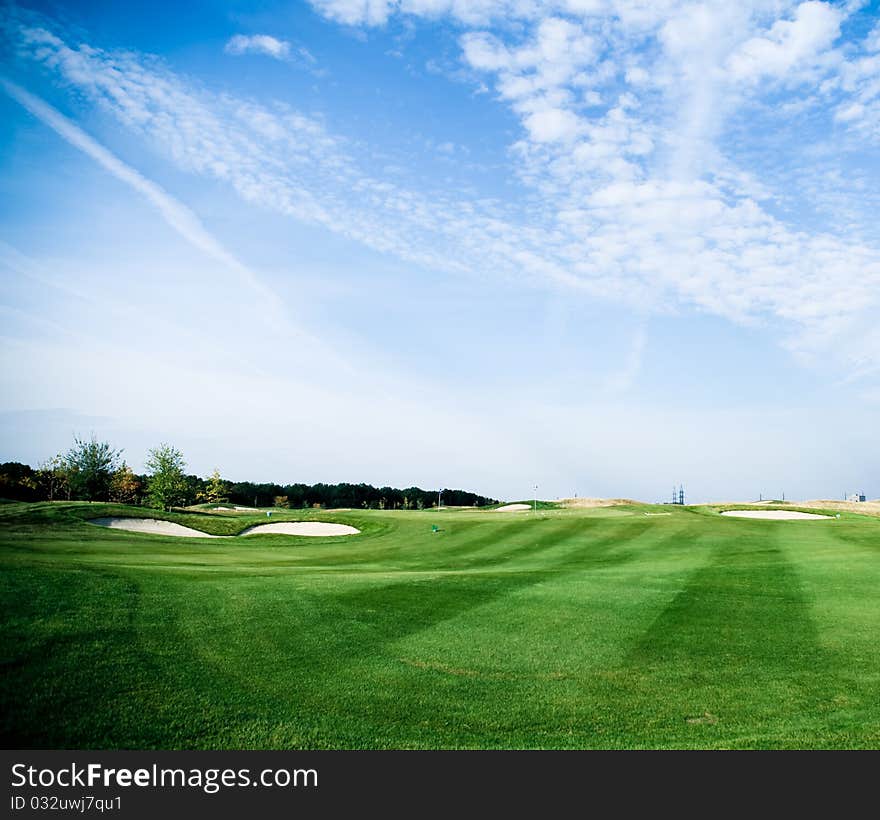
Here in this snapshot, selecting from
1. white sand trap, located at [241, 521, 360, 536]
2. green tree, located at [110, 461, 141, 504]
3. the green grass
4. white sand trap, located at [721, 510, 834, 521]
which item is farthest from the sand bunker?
green tree, located at [110, 461, 141, 504]

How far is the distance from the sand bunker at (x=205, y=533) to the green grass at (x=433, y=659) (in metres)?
20.4

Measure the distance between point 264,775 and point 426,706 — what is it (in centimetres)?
209

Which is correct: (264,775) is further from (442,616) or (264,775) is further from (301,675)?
(442,616)

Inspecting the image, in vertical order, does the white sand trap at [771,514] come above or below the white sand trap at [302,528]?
above

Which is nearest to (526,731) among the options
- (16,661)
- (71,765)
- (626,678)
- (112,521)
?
(626,678)

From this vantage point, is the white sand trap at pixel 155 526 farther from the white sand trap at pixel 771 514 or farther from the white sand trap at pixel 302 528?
the white sand trap at pixel 771 514

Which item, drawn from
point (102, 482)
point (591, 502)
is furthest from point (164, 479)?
point (591, 502)

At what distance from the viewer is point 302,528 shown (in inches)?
1518

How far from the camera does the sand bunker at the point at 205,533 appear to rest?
3291cm

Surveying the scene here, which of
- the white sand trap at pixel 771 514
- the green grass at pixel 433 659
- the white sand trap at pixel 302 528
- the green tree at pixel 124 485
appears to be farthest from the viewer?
the green tree at pixel 124 485

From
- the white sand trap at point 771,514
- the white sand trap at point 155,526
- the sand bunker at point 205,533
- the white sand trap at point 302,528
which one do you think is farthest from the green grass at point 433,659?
the white sand trap at point 771,514

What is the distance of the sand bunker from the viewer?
108ft

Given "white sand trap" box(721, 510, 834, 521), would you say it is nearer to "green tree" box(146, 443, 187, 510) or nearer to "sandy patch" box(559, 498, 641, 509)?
"sandy patch" box(559, 498, 641, 509)

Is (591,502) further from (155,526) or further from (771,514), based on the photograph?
(155,526)
